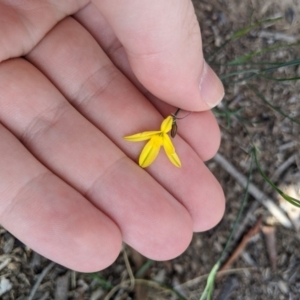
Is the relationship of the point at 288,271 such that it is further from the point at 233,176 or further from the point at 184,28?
the point at 184,28

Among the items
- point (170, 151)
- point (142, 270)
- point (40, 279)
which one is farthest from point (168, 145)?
point (40, 279)

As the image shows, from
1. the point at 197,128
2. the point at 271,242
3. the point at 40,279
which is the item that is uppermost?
the point at 197,128

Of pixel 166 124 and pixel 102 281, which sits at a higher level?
pixel 166 124

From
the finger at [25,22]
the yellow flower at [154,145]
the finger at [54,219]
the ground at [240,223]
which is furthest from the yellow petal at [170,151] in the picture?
the finger at [25,22]

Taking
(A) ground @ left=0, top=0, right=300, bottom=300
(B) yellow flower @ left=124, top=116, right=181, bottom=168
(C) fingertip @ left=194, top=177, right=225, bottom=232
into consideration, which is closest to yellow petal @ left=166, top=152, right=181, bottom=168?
(B) yellow flower @ left=124, top=116, right=181, bottom=168

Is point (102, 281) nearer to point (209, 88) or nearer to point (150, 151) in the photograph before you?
point (150, 151)

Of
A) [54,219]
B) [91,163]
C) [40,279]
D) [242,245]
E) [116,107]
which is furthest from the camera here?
[242,245]

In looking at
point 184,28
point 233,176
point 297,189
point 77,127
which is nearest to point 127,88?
point 77,127
